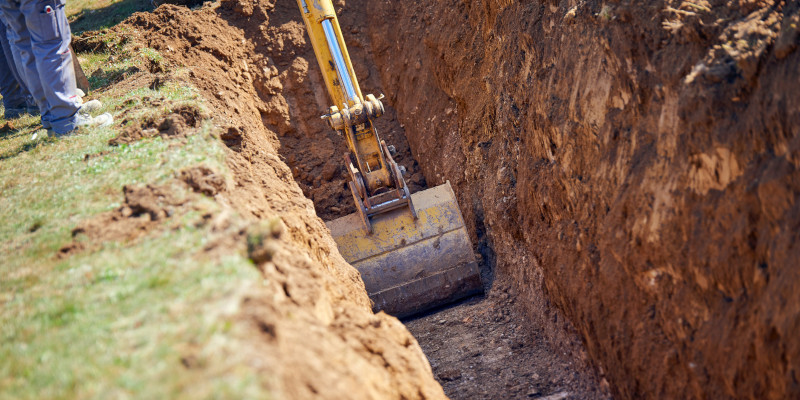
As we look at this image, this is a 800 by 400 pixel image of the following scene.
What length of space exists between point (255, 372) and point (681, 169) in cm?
318

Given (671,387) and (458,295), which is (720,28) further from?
(458,295)

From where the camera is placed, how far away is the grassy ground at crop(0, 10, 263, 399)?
274 centimetres

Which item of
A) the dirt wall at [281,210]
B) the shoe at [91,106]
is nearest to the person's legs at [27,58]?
the shoe at [91,106]

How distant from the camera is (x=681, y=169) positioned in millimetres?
4203

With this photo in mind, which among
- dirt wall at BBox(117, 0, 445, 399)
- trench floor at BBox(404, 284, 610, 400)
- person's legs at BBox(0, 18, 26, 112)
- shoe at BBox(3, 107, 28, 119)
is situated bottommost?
trench floor at BBox(404, 284, 610, 400)

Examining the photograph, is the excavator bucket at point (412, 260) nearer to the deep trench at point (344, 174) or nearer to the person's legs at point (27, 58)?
the deep trench at point (344, 174)

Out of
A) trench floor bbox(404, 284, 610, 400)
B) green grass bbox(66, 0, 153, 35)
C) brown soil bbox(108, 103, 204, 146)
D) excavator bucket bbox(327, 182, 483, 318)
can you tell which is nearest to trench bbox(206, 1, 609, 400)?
trench floor bbox(404, 284, 610, 400)

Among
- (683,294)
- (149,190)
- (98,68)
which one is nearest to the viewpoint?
(683,294)

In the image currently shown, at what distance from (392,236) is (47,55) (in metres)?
4.64

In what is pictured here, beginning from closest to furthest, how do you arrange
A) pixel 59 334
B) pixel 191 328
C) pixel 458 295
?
pixel 191 328 < pixel 59 334 < pixel 458 295

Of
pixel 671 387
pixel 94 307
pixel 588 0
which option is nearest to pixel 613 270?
pixel 671 387

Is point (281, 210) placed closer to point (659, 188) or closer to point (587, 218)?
point (587, 218)

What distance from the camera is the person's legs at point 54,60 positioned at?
23.0 feet

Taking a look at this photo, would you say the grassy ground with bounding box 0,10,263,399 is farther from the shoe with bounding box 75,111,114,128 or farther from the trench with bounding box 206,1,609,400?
the trench with bounding box 206,1,609,400
